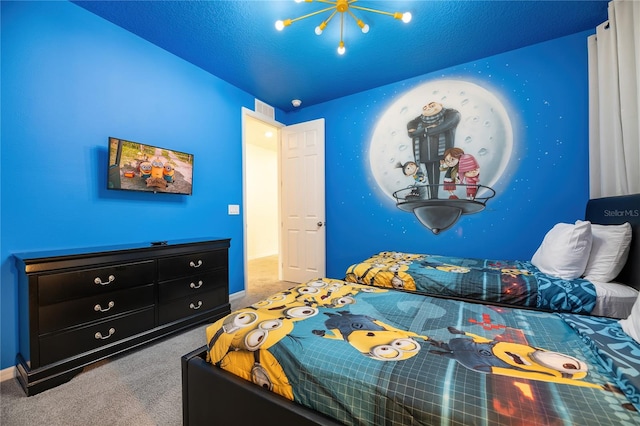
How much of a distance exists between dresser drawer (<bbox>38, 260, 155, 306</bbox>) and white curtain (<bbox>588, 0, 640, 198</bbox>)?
3.90m

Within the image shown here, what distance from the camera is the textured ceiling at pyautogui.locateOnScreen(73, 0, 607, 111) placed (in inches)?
81.1

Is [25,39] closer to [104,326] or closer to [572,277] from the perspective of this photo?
[104,326]

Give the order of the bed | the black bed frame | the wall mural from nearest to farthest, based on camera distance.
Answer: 1. the black bed frame
2. the bed
3. the wall mural

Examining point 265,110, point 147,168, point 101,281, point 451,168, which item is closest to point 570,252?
point 451,168

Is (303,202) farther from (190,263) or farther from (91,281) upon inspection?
(91,281)

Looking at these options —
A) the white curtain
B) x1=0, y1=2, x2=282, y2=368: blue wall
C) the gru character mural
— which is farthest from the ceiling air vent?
the white curtain

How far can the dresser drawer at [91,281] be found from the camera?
5.29 feet

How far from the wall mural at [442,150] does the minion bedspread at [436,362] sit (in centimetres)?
189

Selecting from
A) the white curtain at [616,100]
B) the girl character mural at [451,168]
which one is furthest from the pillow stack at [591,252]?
the girl character mural at [451,168]

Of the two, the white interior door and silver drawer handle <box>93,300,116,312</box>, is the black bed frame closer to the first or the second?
silver drawer handle <box>93,300,116,312</box>

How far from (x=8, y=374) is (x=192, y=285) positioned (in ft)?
3.96

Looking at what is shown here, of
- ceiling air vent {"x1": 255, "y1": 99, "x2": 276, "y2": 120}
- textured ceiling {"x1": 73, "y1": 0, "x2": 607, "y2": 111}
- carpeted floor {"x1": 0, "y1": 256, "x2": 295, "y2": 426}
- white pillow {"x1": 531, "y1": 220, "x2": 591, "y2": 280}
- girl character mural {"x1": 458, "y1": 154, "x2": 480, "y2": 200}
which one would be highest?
textured ceiling {"x1": 73, "y1": 0, "x2": 607, "y2": 111}

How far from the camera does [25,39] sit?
1.79m

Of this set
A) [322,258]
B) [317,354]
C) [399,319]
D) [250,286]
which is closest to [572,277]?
[399,319]
